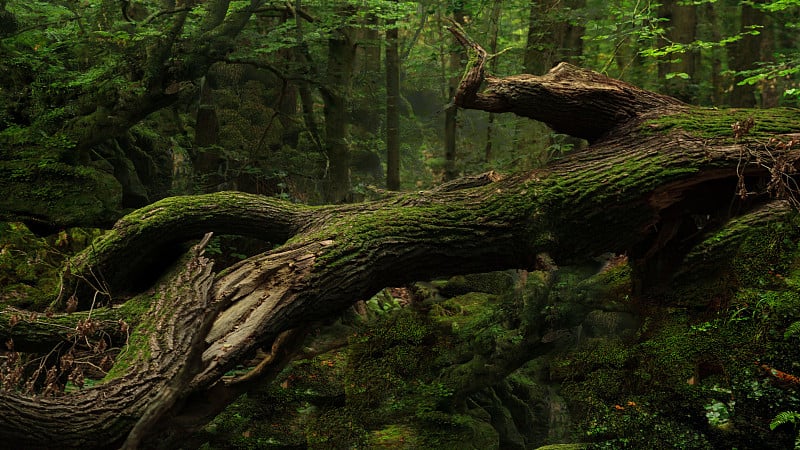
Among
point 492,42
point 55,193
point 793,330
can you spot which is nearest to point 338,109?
point 492,42

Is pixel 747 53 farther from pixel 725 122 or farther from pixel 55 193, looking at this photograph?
pixel 55 193

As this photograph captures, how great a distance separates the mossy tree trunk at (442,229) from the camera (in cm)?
467

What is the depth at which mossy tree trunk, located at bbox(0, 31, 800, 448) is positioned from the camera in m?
4.67

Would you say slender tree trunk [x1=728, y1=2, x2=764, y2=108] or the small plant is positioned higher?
slender tree trunk [x1=728, y1=2, x2=764, y2=108]

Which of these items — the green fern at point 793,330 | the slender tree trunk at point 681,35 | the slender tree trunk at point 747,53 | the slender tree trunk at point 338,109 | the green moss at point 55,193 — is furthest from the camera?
the slender tree trunk at point 747,53

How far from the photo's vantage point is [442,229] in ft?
18.7

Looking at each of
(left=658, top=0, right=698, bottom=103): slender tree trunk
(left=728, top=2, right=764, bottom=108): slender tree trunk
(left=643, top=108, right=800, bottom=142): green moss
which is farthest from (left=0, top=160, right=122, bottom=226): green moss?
(left=728, top=2, right=764, bottom=108): slender tree trunk

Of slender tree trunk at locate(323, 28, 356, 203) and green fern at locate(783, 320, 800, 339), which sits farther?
slender tree trunk at locate(323, 28, 356, 203)

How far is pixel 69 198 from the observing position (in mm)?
8594

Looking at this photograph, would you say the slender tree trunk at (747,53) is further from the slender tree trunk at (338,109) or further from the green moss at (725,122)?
the slender tree trunk at (338,109)

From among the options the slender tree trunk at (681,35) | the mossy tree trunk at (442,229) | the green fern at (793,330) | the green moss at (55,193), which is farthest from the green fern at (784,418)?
the green moss at (55,193)

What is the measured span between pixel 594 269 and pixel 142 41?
24.9 ft

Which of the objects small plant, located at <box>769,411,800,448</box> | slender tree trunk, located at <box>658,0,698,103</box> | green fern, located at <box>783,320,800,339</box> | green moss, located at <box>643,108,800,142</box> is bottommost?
small plant, located at <box>769,411,800,448</box>

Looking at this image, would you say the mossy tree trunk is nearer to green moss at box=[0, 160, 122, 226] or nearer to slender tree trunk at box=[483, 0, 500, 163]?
green moss at box=[0, 160, 122, 226]
